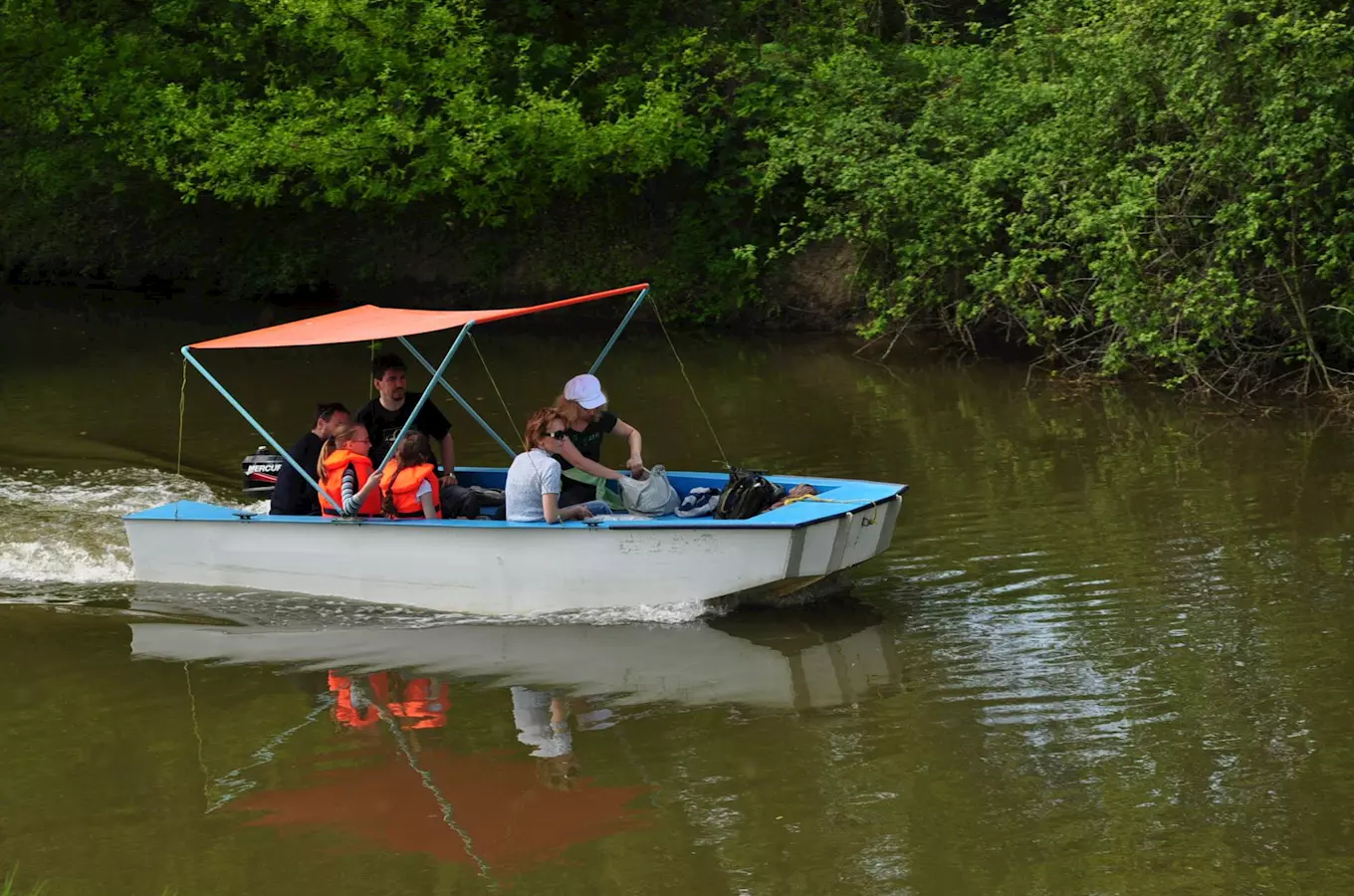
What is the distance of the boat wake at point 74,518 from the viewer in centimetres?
1176

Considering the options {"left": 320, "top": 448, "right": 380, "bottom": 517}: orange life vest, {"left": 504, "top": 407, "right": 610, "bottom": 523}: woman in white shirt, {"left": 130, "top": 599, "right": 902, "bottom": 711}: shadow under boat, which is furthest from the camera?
{"left": 320, "top": 448, "right": 380, "bottom": 517}: orange life vest

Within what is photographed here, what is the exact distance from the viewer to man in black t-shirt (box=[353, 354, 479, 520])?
11055 mm

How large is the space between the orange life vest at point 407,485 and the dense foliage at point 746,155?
8161mm

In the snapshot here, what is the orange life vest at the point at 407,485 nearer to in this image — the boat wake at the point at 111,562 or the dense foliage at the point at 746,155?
the boat wake at the point at 111,562

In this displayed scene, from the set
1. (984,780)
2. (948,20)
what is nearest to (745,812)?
(984,780)

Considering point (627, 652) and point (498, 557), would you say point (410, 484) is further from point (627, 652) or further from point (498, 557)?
point (627, 652)

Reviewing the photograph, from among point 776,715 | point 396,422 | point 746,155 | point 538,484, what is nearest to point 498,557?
point 538,484

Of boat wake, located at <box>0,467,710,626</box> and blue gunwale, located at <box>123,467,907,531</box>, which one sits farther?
boat wake, located at <box>0,467,710,626</box>

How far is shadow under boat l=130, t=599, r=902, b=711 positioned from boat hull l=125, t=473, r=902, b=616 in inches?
8.7

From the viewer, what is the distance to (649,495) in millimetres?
10570

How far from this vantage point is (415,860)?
271 inches

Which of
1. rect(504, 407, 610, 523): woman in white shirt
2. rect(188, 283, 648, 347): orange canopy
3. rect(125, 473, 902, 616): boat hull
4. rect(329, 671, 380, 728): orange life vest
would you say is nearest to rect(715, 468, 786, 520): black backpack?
rect(125, 473, 902, 616): boat hull

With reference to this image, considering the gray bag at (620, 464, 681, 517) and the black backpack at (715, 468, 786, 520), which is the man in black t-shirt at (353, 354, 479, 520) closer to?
the gray bag at (620, 464, 681, 517)

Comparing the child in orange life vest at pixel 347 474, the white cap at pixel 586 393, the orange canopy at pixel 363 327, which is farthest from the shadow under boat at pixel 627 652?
the orange canopy at pixel 363 327
